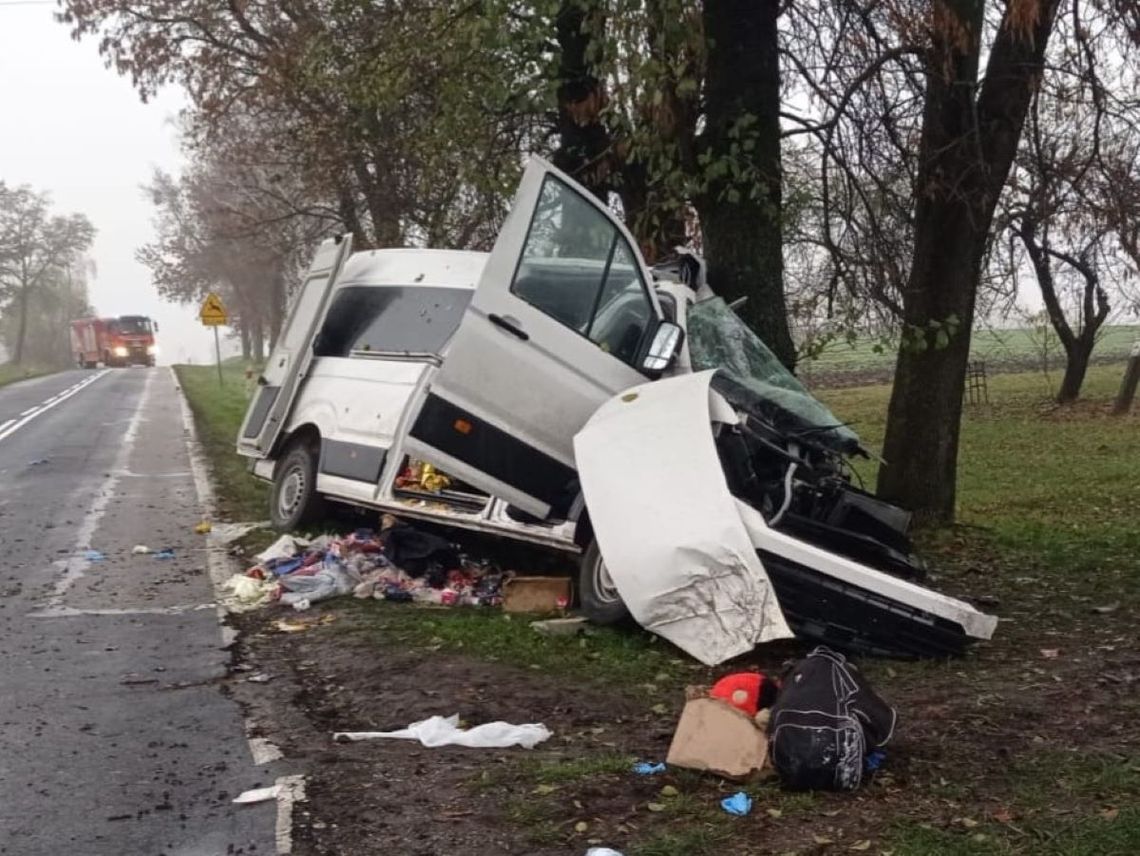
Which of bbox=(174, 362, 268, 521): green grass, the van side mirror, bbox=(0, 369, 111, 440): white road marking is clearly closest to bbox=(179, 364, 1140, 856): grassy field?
the van side mirror

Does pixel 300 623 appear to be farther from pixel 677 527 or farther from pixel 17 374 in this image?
pixel 17 374

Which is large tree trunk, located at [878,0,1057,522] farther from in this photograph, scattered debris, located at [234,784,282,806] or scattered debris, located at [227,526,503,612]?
scattered debris, located at [234,784,282,806]

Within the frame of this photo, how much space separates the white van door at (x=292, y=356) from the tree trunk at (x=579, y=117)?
260 centimetres

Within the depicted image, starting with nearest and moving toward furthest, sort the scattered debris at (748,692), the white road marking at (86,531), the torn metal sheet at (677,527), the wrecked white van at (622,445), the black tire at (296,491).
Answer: the scattered debris at (748,692), the torn metal sheet at (677,527), the wrecked white van at (622,445), the white road marking at (86,531), the black tire at (296,491)

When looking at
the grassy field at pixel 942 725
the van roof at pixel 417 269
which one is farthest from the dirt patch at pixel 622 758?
the van roof at pixel 417 269

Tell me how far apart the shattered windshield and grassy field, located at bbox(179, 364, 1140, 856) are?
1.41m

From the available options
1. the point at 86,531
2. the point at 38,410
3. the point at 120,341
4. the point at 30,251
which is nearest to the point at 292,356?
the point at 86,531

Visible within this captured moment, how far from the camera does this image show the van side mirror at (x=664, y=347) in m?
7.23

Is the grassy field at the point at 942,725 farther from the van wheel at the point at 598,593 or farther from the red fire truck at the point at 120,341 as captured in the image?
the red fire truck at the point at 120,341

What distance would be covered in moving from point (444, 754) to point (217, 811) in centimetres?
96

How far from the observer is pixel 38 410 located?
1035 inches

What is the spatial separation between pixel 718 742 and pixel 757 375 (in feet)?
11.2

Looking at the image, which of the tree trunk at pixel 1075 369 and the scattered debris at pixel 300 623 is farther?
the tree trunk at pixel 1075 369

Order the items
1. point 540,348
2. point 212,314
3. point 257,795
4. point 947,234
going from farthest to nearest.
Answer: point 212,314, point 947,234, point 540,348, point 257,795
